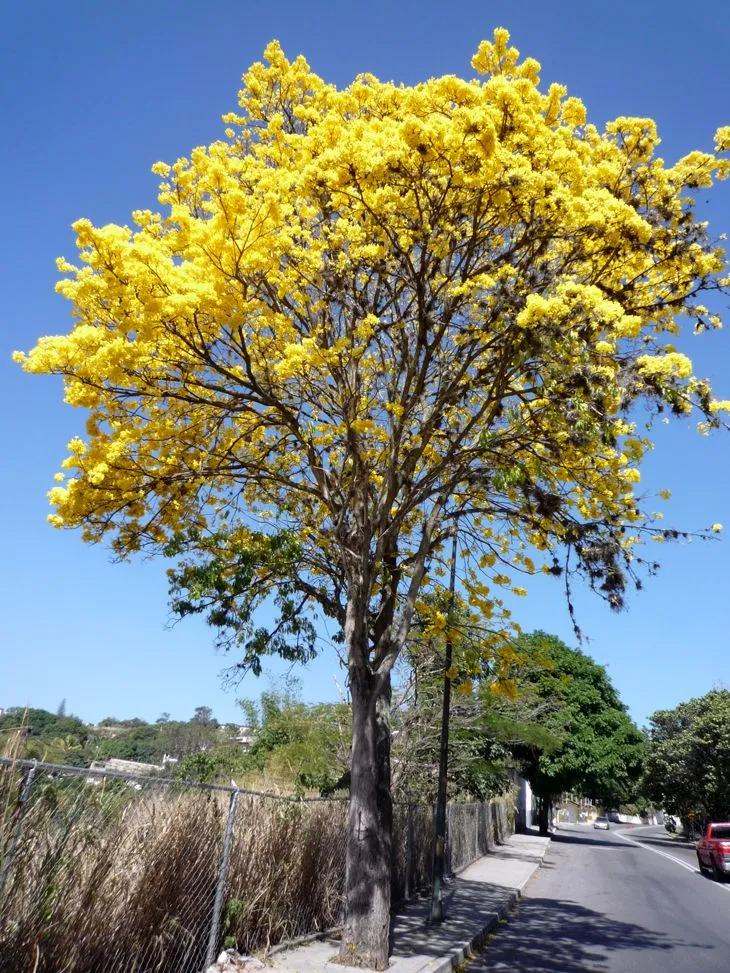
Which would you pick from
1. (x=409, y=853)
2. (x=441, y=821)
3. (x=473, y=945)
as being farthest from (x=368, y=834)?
(x=409, y=853)

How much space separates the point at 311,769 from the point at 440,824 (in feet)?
21.7

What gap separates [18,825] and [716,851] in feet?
73.5

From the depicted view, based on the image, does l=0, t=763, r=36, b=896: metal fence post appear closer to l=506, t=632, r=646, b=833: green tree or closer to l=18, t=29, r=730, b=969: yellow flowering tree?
l=18, t=29, r=730, b=969: yellow flowering tree

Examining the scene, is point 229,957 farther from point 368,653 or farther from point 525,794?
point 525,794

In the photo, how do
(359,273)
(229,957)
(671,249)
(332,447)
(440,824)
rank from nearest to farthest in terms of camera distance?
(229,957) → (671,249) → (359,273) → (332,447) → (440,824)

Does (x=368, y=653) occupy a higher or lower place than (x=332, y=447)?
lower

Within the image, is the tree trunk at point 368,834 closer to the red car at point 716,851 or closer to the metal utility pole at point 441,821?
the metal utility pole at point 441,821

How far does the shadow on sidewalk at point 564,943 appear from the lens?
8977mm

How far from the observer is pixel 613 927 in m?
12.0

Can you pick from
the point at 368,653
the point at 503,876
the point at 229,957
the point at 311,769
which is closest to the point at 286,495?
the point at 368,653

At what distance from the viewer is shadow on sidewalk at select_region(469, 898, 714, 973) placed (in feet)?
29.5

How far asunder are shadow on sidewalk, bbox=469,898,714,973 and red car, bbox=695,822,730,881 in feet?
30.6

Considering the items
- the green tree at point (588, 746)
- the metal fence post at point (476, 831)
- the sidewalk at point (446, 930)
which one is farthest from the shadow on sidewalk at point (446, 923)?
the green tree at point (588, 746)

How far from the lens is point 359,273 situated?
28.0 feet
